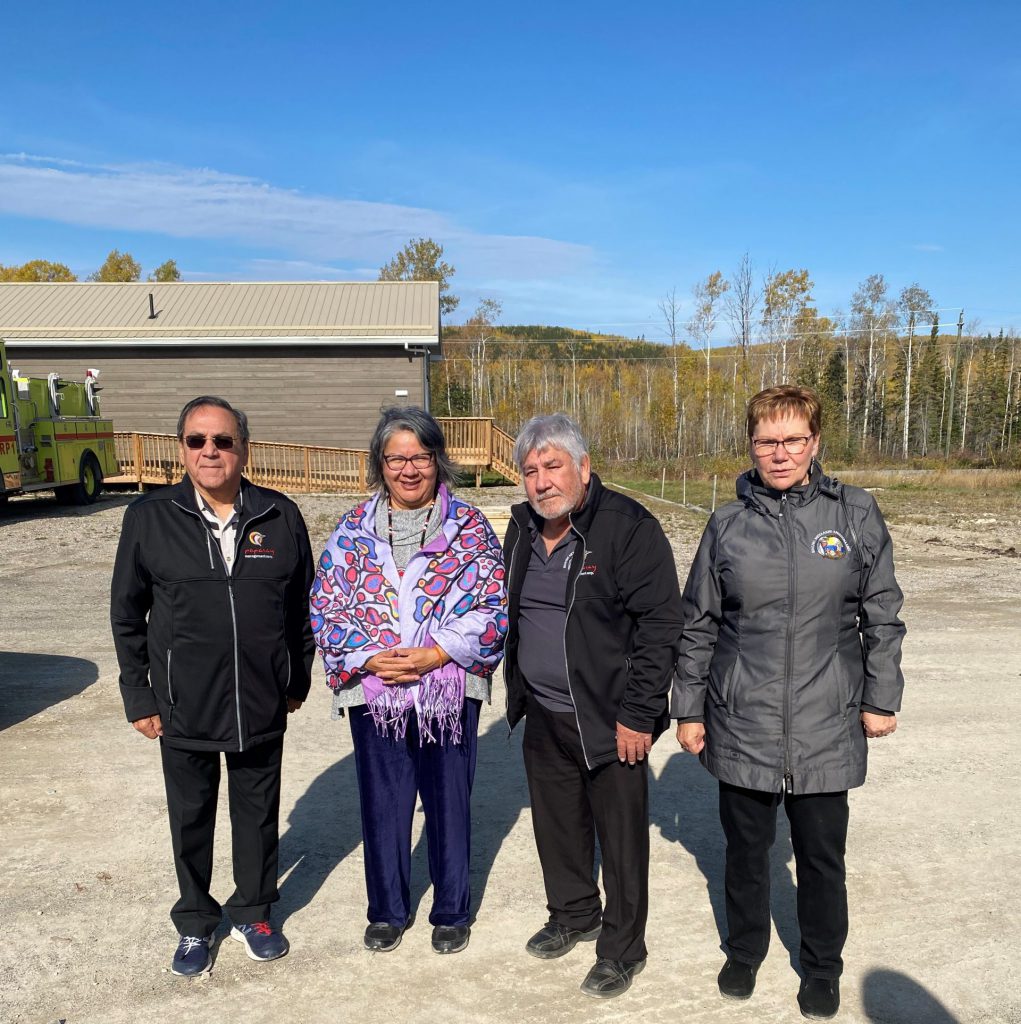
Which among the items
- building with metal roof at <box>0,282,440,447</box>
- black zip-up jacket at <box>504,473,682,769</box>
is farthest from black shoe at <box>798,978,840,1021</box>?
building with metal roof at <box>0,282,440,447</box>

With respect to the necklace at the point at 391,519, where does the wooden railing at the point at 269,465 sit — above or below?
below

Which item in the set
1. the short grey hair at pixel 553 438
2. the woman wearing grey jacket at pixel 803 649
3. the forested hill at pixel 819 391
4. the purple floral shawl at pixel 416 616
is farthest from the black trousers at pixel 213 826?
the forested hill at pixel 819 391

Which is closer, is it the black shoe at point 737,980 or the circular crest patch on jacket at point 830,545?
the circular crest patch on jacket at point 830,545

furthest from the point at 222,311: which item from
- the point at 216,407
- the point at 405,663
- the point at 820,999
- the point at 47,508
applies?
the point at 820,999

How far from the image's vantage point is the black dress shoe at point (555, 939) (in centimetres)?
301

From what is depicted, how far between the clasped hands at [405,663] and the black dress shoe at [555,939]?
1.08 m

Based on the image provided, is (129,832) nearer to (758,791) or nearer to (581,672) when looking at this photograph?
(581,672)

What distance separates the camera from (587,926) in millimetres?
3109

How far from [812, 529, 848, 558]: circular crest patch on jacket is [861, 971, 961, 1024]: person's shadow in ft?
4.79

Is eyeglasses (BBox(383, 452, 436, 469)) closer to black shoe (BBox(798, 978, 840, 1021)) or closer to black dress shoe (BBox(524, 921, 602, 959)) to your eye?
black dress shoe (BBox(524, 921, 602, 959))

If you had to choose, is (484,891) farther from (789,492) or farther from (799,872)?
(789,492)

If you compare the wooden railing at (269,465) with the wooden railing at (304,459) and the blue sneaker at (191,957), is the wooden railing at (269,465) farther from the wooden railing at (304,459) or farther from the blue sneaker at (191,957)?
the blue sneaker at (191,957)

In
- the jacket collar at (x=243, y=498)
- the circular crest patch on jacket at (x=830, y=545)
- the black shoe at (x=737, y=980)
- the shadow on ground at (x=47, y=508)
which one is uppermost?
the jacket collar at (x=243, y=498)

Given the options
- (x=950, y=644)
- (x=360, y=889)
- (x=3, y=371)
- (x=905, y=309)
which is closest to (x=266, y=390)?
(x=3, y=371)
